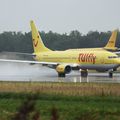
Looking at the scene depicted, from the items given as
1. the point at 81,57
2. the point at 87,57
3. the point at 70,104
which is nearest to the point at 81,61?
the point at 81,57

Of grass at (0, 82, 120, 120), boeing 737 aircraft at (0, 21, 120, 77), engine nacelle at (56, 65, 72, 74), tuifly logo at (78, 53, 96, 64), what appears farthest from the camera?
tuifly logo at (78, 53, 96, 64)

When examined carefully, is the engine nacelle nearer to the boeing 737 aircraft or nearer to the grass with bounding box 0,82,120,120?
the boeing 737 aircraft

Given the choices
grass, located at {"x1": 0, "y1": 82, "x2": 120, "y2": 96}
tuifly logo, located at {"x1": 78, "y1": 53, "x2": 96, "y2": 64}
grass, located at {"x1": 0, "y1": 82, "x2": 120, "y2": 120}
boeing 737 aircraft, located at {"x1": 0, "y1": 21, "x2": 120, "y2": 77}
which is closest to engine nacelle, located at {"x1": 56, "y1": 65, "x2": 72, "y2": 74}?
boeing 737 aircraft, located at {"x1": 0, "y1": 21, "x2": 120, "y2": 77}

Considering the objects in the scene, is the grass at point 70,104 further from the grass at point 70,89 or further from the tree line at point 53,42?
the tree line at point 53,42

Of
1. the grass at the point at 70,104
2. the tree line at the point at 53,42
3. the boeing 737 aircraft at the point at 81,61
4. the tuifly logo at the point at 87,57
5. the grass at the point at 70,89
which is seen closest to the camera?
the grass at the point at 70,104

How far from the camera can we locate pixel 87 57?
168 ft

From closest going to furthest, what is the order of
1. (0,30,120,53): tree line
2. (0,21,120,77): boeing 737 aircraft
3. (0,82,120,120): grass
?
(0,82,120,120): grass
(0,21,120,77): boeing 737 aircraft
(0,30,120,53): tree line

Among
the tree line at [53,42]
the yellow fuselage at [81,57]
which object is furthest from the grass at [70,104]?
the tree line at [53,42]

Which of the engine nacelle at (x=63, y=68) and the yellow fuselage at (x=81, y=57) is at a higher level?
the yellow fuselage at (x=81, y=57)

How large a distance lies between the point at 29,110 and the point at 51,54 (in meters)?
53.9

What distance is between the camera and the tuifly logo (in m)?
50.6

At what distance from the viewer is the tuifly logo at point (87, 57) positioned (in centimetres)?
5059

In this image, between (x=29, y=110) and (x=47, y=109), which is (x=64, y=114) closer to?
(x=47, y=109)

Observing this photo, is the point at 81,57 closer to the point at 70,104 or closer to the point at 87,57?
the point at 87,57
